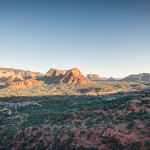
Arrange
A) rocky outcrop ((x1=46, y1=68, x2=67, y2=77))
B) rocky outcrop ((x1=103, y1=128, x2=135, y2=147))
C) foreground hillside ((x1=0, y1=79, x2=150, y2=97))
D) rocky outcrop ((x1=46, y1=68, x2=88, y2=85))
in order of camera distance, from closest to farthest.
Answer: rocky outcrop ((x1=103, y1=128, x2=135, y2=147)) < foreground hillside ((x1=0, y1=79, x2=150, y2=97)) < rocky outcrop ((x1=46, y1=68, x2=88, y2=85)) < rocky outcrop ((x1=46, y1=68, x2=67, y2=77))

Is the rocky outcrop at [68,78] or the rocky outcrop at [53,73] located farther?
the rocky outcrop at [53,73]

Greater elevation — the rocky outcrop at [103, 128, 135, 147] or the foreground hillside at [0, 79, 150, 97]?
the rocky outcrop at [103, 128, 135, 147]

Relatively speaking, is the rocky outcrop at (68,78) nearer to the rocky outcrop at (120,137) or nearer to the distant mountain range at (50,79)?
the distant mountain range at (50,79)

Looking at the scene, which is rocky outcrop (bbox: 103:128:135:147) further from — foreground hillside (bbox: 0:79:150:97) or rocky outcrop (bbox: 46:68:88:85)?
rocky outcrop (bbox: 46:68:88:85)

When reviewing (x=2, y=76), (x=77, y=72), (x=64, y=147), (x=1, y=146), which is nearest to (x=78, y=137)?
(x=64, y=147)

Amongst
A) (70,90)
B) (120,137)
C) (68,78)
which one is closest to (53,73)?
(68,78)

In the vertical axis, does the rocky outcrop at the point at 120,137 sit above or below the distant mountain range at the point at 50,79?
below

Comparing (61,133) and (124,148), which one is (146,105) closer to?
(124,148)

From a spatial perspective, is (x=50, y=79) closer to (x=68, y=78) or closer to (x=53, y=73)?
(x=53, y=73)

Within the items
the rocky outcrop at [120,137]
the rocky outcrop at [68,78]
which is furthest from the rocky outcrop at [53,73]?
the rocky outcrop at [120,137]

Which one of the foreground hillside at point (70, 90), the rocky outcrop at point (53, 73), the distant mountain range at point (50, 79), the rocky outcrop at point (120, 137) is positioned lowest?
the foreground hillside at point (70, 90)

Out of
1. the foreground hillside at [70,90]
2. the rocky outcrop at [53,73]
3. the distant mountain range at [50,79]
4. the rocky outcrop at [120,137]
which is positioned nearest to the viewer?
the rocky outcrop at [120,137]

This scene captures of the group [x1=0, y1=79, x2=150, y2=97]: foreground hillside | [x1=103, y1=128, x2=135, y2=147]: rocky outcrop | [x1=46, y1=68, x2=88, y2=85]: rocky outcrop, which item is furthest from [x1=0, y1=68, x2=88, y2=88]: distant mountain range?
[x1=103, y1=128, x2=135, y2=147]: rocky outcrop

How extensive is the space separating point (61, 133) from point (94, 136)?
525 centimetres
